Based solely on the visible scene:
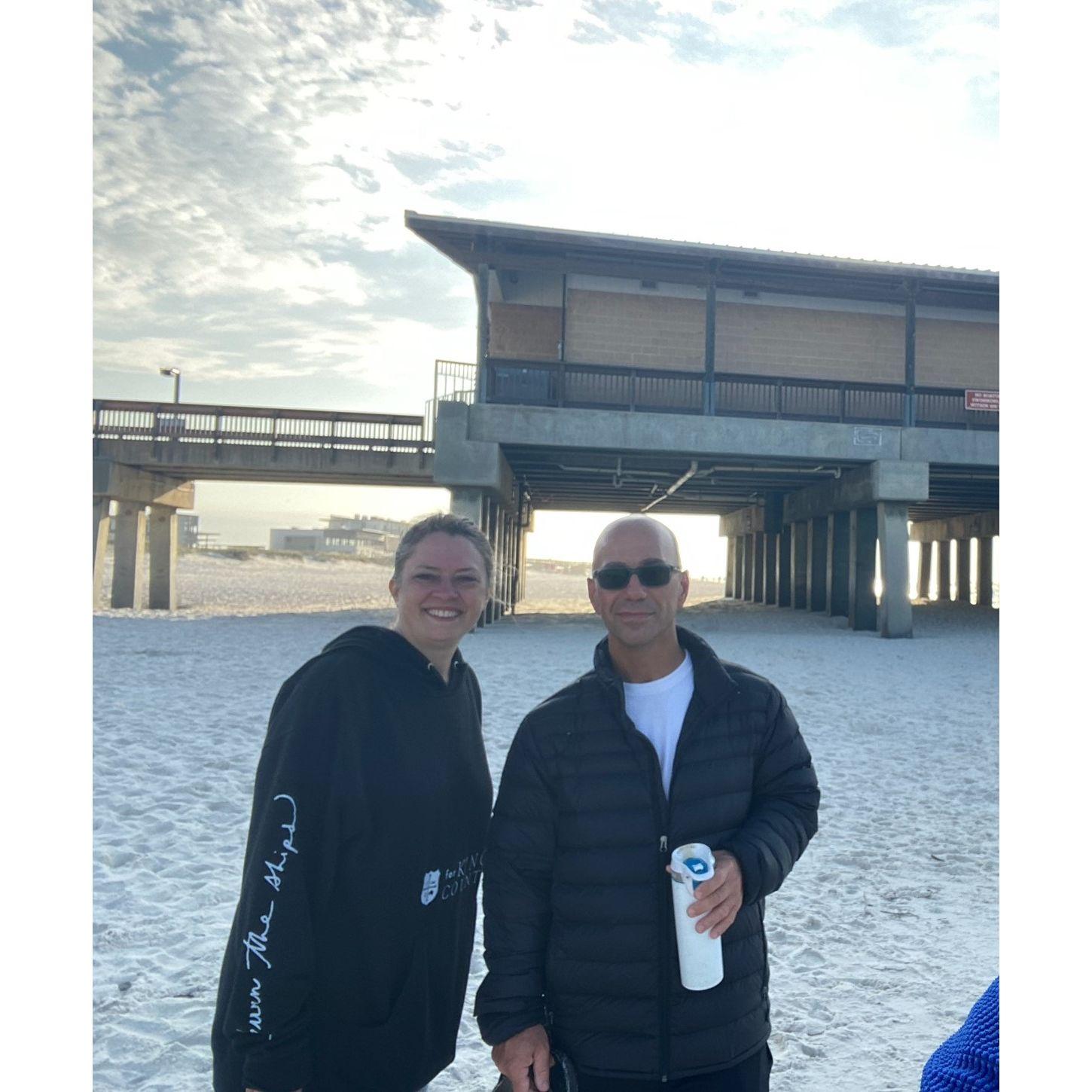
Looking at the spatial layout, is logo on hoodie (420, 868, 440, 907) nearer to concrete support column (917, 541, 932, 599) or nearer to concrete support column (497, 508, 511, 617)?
concrete support column (497, 508, 511, 617)

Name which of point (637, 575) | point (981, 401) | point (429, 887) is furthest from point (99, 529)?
point (637, 575)

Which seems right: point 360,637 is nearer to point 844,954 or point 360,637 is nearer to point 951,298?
point 844,954

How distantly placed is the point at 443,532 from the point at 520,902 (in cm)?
95

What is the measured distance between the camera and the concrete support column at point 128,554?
2142 cm

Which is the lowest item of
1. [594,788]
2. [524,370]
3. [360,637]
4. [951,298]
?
[594,788]

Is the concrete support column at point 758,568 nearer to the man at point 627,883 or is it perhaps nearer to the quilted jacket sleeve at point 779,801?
the quilted jacket sleeve at point 779,801

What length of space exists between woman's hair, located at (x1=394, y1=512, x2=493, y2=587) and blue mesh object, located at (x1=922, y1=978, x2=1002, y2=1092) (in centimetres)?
143

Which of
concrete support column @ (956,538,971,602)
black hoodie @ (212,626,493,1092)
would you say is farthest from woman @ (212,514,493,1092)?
concrete support column @ (956,538,971,602)

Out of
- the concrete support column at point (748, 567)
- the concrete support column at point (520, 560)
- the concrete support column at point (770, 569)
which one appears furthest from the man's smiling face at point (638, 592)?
the concrete support column at point (748, 567)

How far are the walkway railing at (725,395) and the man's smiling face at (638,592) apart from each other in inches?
588
